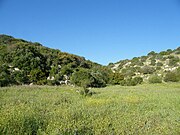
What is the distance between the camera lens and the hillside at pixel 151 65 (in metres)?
41.8

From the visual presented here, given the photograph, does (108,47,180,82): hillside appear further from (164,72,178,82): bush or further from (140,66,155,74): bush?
(164,72,178,82): bush

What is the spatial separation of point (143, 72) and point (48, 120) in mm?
37842

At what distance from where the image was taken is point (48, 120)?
6613mm

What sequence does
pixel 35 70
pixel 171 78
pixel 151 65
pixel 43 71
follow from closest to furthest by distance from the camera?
pixel 35 70 < pixel 43 71 < pixel 171 78 < pixel 151 65

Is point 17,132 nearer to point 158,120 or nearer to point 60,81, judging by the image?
point 158,120

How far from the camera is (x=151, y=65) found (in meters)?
46.1

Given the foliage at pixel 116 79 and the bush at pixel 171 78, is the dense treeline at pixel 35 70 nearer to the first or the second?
the foliage at pixel 116 79

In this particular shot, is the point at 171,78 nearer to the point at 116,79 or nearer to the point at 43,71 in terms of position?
the point at 116,79

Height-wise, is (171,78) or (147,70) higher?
(147,70)

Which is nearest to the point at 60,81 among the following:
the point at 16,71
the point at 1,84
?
the point at 16,71

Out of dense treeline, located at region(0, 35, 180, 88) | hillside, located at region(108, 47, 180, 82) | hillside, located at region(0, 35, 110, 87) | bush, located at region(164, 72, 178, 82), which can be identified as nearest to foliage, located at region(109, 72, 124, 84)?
dense treeline, located at region(0, 35, 180, 88)

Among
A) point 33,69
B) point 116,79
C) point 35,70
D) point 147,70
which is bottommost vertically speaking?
point 116,79

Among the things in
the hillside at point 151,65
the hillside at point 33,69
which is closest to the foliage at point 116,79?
the hillside at point 33,69

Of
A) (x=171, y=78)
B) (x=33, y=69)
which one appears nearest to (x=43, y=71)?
(x=33, y=69)
